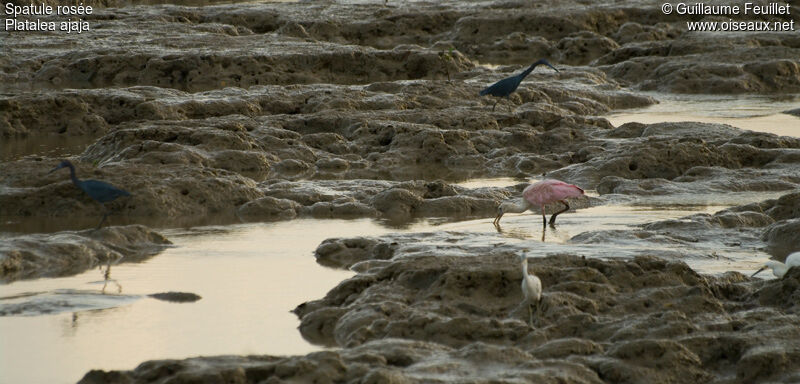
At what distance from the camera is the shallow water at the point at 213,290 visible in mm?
5699


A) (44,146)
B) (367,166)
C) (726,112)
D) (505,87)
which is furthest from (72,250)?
(726,112)

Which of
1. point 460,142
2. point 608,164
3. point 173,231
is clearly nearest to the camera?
point 173,231

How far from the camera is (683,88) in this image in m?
16.2

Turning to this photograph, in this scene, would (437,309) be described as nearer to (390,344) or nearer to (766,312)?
(390,344)

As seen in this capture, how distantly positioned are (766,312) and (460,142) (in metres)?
6.16

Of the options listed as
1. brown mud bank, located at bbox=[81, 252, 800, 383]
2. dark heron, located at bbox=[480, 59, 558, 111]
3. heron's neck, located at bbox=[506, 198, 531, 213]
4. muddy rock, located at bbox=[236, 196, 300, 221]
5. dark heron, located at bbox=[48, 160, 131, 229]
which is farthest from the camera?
dark heron, located at bbox=[480, 59, 558, 111]

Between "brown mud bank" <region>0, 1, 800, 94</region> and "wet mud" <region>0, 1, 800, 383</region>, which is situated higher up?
"brown mud bank" <region>0, 1, 800, 94</region>

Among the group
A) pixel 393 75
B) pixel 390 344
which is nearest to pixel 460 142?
pixel 393 75

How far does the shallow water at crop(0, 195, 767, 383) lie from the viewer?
5699mm

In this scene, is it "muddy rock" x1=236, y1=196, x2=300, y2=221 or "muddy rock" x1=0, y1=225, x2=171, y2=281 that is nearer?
"muddy rock" x1=0, y1=225, x2=171, y2=281

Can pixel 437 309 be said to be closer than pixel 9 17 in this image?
Yes

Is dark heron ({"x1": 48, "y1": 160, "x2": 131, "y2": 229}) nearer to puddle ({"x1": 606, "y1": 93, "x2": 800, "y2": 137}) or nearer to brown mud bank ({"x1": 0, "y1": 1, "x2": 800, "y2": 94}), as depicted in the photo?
puddle ({"x1": 606, "y1": 93, "x2": 800, "y2": 137})

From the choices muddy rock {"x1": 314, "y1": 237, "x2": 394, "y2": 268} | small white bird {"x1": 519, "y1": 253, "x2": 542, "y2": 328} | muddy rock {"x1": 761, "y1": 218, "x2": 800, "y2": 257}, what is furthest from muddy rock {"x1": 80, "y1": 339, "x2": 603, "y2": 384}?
muddy rock {"x1": 761, "y1": 218, "x2": 800, "y2": 257}

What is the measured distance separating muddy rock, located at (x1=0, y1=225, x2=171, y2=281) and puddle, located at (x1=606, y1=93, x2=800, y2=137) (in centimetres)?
699
